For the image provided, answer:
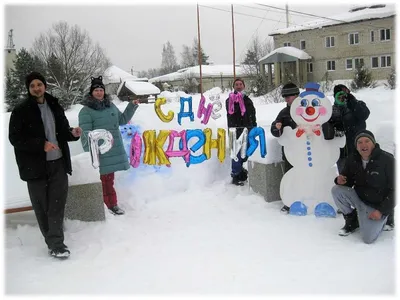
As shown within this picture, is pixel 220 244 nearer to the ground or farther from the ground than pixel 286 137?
nearer to the ground

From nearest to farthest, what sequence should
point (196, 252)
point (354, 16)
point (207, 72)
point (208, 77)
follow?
1. point (196, 252)
2. point (354, 16)
3. point (208, 77)
4. point (207, 72)

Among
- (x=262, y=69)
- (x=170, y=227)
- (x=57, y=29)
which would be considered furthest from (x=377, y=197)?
(x=262, y=69)

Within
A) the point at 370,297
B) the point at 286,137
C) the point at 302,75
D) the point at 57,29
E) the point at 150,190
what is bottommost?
the point at 370,297

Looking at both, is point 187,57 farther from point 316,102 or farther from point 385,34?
point 316,102

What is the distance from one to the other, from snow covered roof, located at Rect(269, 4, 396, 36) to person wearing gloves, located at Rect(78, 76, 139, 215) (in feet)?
95.3

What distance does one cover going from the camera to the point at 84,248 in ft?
13.4

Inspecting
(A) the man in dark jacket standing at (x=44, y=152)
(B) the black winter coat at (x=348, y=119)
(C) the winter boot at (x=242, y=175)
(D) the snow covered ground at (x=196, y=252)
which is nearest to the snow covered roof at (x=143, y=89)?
(C) the winter boot at (x=242, y=175)

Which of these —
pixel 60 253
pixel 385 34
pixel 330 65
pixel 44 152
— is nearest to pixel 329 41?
pixel 330 65

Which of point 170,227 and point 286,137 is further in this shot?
point 286,137

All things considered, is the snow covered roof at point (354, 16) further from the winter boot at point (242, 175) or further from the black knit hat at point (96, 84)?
the black knit hat at point (96, 84)

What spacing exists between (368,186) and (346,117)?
127 centimetres

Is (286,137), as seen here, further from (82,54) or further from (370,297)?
(82,54)

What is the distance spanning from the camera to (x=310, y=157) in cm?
511

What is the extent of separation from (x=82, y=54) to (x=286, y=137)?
23.9m
